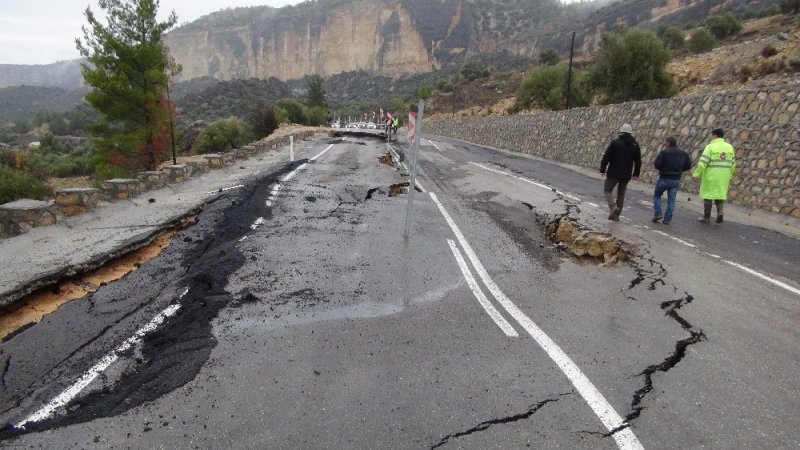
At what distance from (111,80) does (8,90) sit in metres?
169

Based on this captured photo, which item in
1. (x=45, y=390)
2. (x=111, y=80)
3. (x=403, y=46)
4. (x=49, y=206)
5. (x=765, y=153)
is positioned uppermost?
(x=403, y=46)

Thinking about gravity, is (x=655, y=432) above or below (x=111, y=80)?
below

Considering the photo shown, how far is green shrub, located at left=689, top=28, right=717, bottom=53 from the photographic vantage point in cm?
4266

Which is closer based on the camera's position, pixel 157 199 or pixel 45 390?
pixel 45 390

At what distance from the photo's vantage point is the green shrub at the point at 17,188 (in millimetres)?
22359

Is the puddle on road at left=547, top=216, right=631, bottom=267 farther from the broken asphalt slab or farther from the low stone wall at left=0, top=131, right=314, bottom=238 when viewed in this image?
the low stone wall at left=0, top=131, right=314, bottom=238

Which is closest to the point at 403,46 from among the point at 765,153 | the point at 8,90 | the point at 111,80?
the point at 8,90

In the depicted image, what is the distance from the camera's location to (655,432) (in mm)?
2826

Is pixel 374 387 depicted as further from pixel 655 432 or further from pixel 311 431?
pixel 655 432

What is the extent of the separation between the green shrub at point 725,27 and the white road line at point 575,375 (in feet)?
177

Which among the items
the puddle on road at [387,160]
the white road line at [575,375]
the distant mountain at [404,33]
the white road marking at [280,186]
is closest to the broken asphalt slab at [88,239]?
the white road marking at [280,186]

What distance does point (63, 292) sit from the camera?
5168 mm

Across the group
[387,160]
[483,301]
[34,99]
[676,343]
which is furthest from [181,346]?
[34,99]

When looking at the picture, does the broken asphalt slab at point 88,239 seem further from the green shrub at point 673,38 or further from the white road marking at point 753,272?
the green shrub at point 673,38
